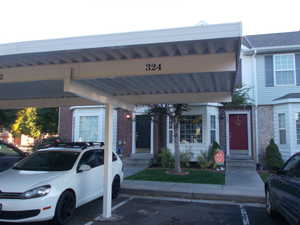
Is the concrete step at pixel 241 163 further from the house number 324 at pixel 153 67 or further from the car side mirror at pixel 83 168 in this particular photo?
the house number 324 at pixel 153 67

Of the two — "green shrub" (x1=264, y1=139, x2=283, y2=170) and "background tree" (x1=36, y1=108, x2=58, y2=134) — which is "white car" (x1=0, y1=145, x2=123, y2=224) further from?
"background tree" (x1=36, y1=108, x2=58, y2=134)

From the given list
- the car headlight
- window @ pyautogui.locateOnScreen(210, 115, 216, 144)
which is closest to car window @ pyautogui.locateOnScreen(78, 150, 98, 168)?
the car headlight

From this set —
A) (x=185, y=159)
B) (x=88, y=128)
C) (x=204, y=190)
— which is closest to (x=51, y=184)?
(x=204, y=190)

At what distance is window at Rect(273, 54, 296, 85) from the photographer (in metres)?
15.2

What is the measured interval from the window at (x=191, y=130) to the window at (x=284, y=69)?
5182 millimetres

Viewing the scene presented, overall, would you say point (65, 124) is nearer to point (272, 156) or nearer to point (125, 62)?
point (272, 156)

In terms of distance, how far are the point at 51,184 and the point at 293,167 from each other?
15.4ft

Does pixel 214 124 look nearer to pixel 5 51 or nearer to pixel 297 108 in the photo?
pixel 297 108

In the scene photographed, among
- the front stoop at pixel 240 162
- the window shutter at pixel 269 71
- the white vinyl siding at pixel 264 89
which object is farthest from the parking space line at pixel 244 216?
the window shutter at pixel 269 71

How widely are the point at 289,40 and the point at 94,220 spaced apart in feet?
51.9

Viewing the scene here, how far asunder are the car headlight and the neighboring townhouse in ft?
39.5

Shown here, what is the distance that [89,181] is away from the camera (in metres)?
6.51

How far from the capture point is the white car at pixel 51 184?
4887 millimetres

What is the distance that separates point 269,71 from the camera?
15.6 metres
